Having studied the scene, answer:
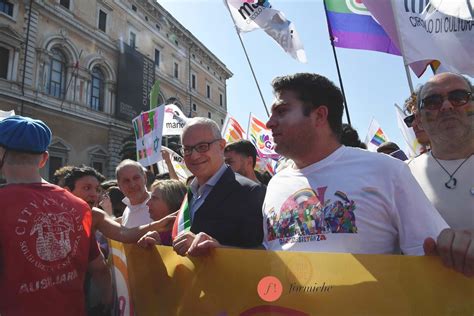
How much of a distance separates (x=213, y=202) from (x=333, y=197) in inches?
26.2

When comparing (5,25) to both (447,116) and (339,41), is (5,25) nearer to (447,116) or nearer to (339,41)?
(339,41)

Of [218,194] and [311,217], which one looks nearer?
[311,217]

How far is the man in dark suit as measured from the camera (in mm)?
1607

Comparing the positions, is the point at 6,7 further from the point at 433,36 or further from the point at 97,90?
the point at 433,36

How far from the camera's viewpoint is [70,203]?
64.6 inches

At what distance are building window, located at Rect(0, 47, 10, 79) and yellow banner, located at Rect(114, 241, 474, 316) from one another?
2029 cm

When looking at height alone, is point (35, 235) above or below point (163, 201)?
below

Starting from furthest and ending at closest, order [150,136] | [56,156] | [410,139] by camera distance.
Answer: [56,156]
[150,136]
[410,139]

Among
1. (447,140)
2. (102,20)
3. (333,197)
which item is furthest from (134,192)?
(102,20)

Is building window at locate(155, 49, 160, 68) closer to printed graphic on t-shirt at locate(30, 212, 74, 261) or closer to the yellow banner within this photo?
printed graphic on t-shirt at locate(30, 212, 74, 261)

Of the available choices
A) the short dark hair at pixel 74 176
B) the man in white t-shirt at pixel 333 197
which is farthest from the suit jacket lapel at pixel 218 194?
the short dark hair at pixel 74 176

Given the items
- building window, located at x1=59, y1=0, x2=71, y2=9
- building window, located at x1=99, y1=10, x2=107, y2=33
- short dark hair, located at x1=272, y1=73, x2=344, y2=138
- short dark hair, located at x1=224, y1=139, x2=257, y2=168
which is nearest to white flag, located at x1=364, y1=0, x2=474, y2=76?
short dark hair, located at x1=224, y1=139, x2=257, y2=168

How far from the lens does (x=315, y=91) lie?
1522 millimetres

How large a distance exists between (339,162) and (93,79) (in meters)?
24.5
